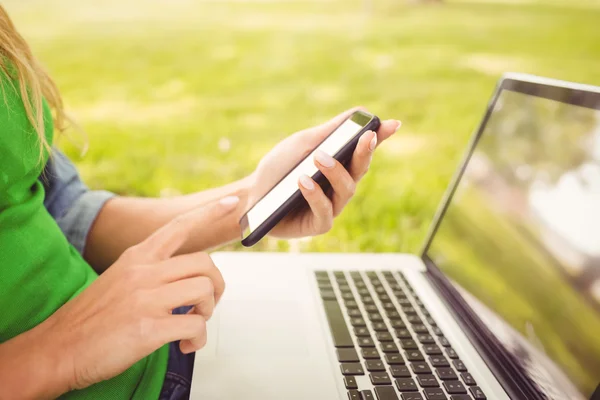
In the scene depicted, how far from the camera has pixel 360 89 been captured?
6.84ft

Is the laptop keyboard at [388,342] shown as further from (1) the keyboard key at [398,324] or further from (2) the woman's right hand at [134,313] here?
(2) the woman's right hand at [134,313]

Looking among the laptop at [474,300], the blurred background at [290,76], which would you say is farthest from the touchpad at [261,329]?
the blurred background at [290,76]

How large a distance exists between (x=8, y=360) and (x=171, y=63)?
200cm

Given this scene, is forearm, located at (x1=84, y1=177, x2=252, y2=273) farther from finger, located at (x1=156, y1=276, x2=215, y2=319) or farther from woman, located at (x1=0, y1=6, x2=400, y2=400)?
finger, located at (x1=156, y1=276, x2=215, y2=319)

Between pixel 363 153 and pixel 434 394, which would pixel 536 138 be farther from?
pixel 434 394

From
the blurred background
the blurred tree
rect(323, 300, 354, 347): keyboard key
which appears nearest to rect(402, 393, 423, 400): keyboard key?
rect(323, 300, 354, 347): keyboard key

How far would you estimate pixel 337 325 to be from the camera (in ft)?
2.14

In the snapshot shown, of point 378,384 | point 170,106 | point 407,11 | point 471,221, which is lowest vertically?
point 170,106

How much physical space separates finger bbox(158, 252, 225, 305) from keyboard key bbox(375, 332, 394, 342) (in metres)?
0.25

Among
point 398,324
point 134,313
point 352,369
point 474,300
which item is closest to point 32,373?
point 134,313

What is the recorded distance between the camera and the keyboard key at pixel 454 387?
542mm

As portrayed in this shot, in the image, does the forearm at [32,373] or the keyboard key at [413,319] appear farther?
the keyboard key at [413,319]

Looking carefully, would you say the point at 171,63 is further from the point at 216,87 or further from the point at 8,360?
the point at 8,360

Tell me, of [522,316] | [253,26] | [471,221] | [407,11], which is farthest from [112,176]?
[407,11]
